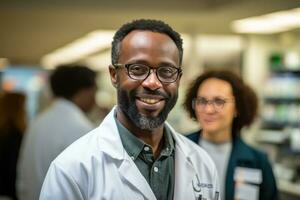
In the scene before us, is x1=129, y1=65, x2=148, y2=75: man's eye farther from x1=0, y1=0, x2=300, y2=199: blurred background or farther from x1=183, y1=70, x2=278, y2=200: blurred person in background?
x1=0, y1=0, x2=300, y2=199: blurred background

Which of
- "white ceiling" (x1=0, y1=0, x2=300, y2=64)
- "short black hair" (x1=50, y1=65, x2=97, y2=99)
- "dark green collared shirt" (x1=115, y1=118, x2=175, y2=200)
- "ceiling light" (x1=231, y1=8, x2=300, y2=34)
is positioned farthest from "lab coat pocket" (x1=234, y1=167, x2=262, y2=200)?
"ceiling light" (x1=231, y1=8, x2=300, y2=34)

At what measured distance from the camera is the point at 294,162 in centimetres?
495

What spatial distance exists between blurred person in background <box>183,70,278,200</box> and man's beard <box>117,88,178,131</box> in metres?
0.61

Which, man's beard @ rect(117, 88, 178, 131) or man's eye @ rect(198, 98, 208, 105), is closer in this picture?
man's beard @ rect(117, 88, 178, 131)

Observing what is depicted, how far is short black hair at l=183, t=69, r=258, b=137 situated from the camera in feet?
7.20

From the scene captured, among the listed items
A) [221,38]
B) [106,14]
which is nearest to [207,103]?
[106,14]

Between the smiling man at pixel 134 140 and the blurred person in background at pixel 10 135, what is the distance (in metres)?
2.44

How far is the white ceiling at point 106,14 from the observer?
4.73 meters

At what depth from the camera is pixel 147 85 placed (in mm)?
1493

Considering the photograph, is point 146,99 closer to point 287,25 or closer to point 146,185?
point 146,185

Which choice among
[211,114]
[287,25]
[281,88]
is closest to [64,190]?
[211,114]

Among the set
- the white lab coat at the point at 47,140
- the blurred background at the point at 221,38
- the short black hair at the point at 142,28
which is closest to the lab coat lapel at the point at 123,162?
the short black hair at the point at 142,28

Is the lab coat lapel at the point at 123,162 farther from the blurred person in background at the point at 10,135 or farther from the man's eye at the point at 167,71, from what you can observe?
the blurred person in background at the point at 10,135

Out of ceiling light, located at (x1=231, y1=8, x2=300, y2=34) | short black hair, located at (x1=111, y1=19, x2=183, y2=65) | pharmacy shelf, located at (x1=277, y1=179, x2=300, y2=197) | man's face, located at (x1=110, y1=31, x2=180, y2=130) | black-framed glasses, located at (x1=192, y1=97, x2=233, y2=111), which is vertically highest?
ceiling light, located at (x1=231, y1=8, x2=300, y2=34)
